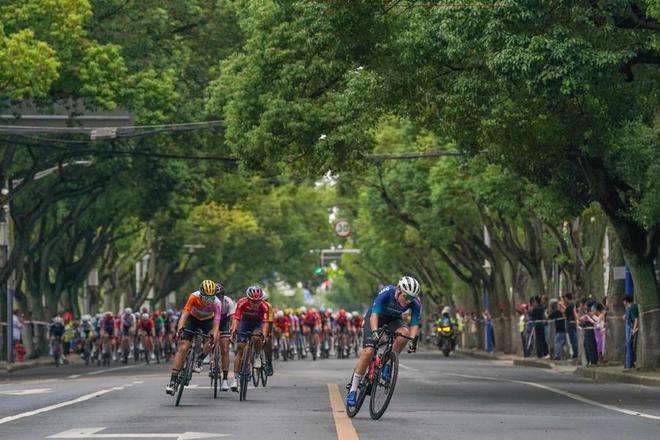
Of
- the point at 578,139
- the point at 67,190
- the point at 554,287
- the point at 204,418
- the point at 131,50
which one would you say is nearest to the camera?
the point at 204,418

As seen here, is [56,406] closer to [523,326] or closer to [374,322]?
[374,322]

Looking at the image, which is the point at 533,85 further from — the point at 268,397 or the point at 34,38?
the point at 34,38

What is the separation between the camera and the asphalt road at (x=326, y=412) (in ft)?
55.5

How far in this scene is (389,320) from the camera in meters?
19.4

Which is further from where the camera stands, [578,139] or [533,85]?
Result: [578,139]

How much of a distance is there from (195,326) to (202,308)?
337 millimetres

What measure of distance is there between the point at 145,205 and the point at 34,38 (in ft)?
38.0

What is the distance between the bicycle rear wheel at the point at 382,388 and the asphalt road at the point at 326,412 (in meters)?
0.20

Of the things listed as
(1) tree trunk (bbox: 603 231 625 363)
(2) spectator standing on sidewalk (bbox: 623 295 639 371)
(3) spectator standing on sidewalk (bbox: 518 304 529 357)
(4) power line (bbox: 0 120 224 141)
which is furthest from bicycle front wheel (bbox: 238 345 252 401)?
(3) spectator standing on sidewalk (bbox: 518 304 529 357)

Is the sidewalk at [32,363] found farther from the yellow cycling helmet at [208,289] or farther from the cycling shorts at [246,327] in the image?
the yellow cycling helmet at [208,289]

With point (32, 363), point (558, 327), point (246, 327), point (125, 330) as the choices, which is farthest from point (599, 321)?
point (32, 363)

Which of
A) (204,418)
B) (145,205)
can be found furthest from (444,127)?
(145,205)

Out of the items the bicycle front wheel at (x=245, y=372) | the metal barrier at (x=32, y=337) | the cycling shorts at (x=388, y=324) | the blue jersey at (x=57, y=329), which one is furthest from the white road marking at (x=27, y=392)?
the metal barrier at (x=32, y=337)

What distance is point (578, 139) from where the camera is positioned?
28.6m
